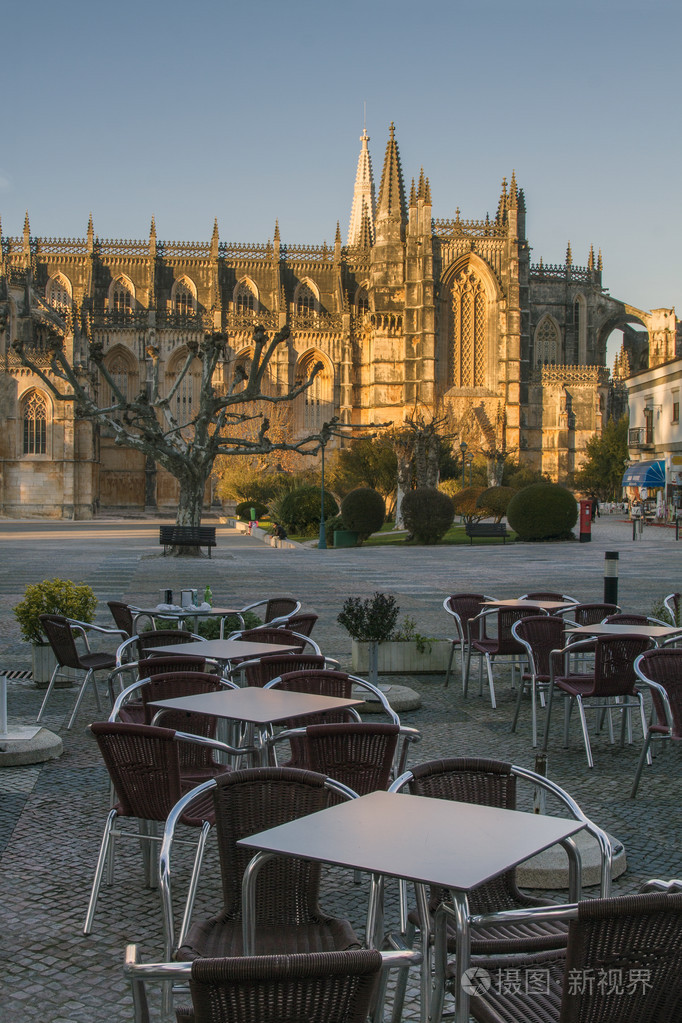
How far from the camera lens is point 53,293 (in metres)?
65.2

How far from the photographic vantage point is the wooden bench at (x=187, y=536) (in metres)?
26.3

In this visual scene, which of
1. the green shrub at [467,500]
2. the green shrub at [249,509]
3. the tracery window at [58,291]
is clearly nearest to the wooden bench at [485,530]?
the green shrub at [467,500]

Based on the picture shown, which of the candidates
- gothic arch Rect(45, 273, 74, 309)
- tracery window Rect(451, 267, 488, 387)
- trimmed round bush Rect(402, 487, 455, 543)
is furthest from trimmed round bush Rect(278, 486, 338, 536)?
gothic arch Rect(45, 273, 74, 309)

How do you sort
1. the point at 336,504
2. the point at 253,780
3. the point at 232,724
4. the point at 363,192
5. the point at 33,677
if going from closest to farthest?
the point at 253,780 → the point at 232,724 → the point at 33,677 → the point at 336,504 → the point at 363,192

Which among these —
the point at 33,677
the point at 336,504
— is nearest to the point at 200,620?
the point at 33,677

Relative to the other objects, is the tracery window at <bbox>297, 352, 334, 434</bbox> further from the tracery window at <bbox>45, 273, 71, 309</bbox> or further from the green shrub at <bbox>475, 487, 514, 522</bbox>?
the green shrub at <bbox>475, 487, 514, 522</bbox>

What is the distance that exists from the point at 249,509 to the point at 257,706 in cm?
4385

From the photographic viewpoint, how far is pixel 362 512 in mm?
34344

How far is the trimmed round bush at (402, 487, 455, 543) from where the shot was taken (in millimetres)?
33875

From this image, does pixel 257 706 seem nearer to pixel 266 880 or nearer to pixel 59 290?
pixel 266 880

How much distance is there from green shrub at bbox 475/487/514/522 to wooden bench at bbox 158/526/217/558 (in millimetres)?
15924

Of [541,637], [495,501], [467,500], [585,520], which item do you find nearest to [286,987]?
[541,637]

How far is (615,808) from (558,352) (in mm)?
66241

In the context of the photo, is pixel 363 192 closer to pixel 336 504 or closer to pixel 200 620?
pixel 336 504
